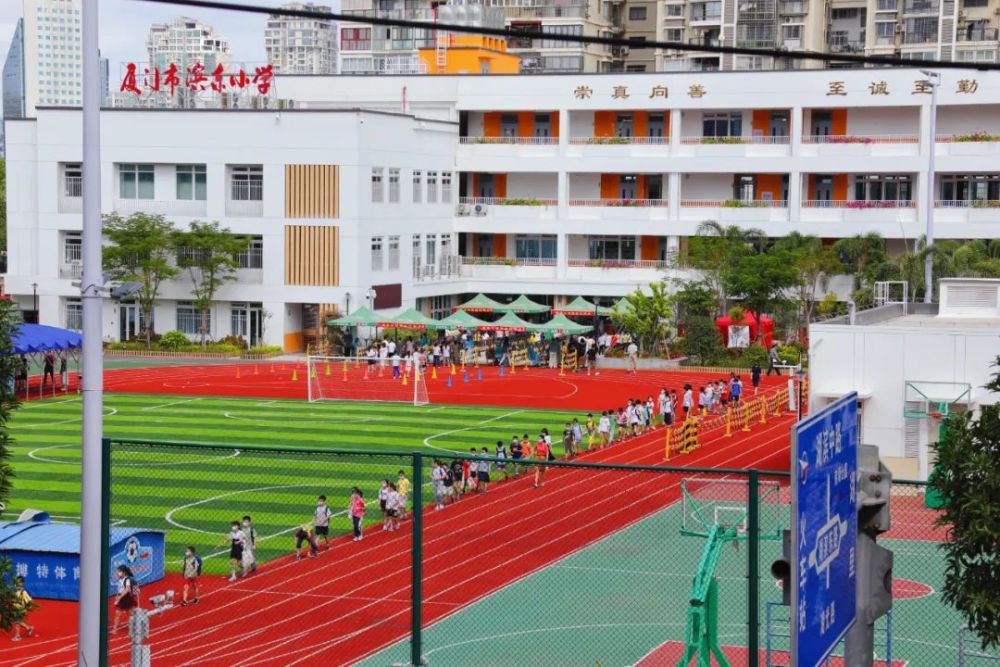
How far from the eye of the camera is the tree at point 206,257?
2721 inches

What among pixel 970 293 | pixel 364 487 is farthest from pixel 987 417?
pixel 970 293

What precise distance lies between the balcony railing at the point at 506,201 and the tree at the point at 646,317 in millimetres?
12631

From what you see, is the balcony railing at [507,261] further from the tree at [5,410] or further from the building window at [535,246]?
the tree at [5,410]

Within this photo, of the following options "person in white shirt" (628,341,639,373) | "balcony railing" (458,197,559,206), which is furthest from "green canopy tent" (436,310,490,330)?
"balcony railing" (458,197,559,206)

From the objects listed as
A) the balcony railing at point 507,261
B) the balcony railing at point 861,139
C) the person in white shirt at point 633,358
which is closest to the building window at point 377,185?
the balcony railing at point 507,261

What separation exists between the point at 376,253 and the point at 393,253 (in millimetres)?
1808

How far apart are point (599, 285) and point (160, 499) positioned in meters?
44.2

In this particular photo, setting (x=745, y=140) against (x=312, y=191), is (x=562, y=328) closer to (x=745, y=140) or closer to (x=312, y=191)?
(x=312, y=191)

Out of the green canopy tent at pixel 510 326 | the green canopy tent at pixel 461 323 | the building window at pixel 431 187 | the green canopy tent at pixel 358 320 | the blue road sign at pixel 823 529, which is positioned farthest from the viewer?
the building window at pixel 431 187

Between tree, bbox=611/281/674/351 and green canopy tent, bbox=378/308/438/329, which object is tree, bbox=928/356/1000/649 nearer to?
green canopy tent, bbox=378/308/438/329

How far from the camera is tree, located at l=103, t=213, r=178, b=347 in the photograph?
6888cm

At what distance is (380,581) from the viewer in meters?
26.7

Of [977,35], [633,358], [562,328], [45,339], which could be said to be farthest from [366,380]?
[977,35]

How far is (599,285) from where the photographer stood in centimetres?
7656
